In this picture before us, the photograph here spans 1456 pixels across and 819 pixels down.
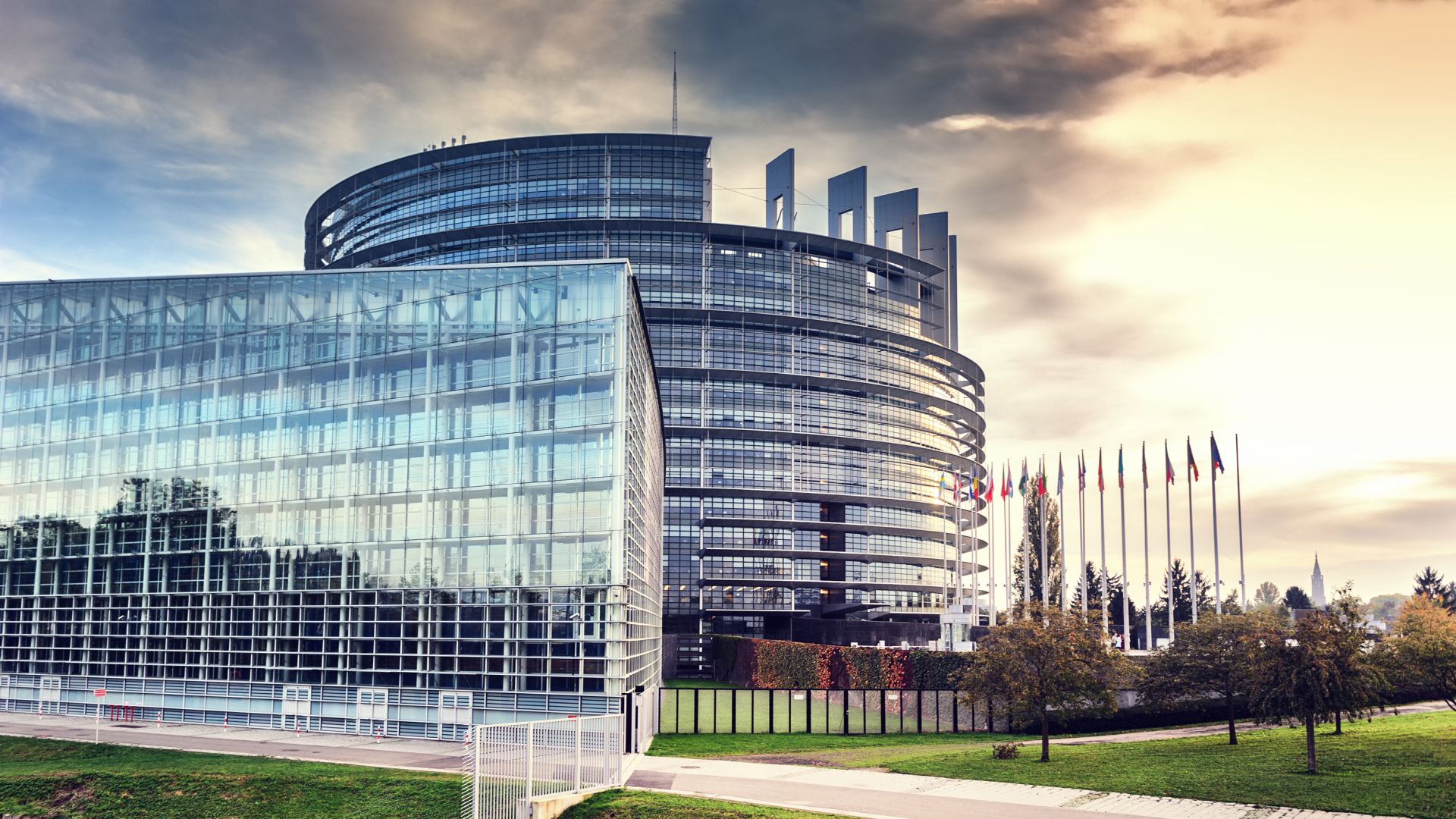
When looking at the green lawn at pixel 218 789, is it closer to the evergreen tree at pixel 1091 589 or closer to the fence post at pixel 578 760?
the fence post at pixel 578 760

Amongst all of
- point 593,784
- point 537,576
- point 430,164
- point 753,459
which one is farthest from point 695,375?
point 593,784

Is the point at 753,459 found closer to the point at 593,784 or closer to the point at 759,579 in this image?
the point at 759,579

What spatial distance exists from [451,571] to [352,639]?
19.5ft

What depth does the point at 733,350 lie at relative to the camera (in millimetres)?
126125

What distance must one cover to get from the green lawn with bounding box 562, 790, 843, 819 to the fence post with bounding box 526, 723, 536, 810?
1471 mm

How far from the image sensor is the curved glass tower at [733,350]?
12306 centimetres

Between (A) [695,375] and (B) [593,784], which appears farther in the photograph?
(A) [695,375]

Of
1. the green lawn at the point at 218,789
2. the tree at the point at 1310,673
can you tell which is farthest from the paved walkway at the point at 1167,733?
the green lawn at the point at 218,789

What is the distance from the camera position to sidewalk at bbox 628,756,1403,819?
30469 millimetres

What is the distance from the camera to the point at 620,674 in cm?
4466

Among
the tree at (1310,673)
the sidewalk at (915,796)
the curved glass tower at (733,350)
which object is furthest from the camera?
the curved glass tower at (733,350)

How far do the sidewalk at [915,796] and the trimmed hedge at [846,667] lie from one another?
2329 centimetres

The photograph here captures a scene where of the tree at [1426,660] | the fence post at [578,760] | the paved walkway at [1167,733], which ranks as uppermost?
the tree at [1426,660]

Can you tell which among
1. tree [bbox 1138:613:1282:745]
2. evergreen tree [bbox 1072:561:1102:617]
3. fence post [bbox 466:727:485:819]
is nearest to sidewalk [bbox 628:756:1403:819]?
fence post [bbox 466:727:485:819]
